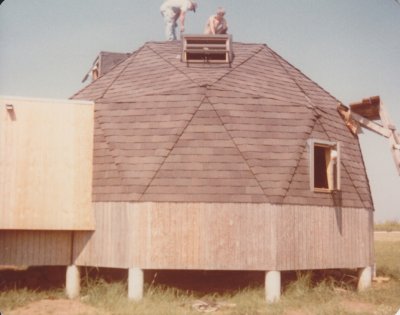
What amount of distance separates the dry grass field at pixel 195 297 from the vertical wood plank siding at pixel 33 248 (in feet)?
2.57

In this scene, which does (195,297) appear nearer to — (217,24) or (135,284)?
(135,284)

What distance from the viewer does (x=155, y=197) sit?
11.0 metres

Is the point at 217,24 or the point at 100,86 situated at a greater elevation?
the point at 217,24

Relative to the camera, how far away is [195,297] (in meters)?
11.3

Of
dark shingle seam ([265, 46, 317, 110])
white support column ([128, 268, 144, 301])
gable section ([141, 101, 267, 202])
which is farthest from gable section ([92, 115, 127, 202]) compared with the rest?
dark shingle seam ([265, 46, 317, 110])

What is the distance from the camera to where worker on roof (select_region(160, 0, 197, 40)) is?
52.8 ft

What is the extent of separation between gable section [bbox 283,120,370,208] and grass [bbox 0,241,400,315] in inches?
85.9

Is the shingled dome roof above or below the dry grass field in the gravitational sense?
above

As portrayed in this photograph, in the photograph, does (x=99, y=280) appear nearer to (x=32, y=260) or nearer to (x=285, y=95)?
(x=32, y=260)

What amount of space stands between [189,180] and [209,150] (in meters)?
0.98

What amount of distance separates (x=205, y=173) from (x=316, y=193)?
3184mm

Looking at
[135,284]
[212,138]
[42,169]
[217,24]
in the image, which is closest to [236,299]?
[135,284]

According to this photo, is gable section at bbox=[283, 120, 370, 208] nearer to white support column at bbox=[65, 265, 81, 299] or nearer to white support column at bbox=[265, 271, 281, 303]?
white support column at bbox=[265, 271, 281, 303]

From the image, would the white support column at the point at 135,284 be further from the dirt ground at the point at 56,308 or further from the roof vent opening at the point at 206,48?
the roof vent opening at the point at 206,48
